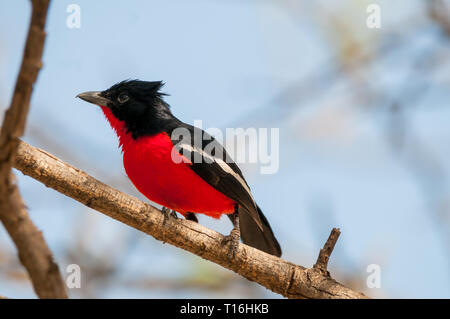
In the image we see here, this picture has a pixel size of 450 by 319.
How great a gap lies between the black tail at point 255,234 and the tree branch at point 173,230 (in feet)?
2.22

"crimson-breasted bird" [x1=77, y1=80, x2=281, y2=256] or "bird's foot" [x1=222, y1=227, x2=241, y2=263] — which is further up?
"crimson-breasted bird" [x1=77, y1=80, x2=281, y2=256]

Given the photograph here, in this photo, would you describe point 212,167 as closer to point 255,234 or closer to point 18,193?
point 255,234

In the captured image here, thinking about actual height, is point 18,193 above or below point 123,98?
below

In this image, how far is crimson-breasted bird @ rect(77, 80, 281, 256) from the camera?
4.24 m

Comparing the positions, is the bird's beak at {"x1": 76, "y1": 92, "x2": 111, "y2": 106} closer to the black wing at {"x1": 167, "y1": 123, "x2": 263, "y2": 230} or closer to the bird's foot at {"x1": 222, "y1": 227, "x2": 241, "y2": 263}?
the black wing at {"x1": 167, "y1": 123, "x2": 263, "y2": 230}

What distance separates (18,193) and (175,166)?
2242 millimetres

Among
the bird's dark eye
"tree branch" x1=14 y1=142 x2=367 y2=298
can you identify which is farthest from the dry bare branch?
the bird's dark eye

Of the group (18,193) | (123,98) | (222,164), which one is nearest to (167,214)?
(222,164)

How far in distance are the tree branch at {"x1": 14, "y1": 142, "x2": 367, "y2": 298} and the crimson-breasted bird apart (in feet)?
0.46

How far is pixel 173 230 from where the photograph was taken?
12.7 feet
